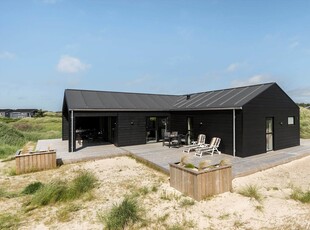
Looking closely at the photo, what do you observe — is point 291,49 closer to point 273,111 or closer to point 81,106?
point 273,111

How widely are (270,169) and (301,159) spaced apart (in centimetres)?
280

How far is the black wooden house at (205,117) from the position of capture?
9.41 m

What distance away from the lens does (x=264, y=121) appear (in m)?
9.95

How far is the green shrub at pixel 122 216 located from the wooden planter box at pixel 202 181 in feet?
5.27

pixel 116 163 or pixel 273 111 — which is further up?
pixel 273 111

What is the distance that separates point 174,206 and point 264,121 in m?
7.46

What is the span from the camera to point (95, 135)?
15.3 meters

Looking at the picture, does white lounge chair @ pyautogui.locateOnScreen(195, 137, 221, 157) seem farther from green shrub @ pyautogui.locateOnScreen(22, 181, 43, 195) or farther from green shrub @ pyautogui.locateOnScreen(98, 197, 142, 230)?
green shrub @ pyautogui.locateOnScreen(22, 181, 43, 195)

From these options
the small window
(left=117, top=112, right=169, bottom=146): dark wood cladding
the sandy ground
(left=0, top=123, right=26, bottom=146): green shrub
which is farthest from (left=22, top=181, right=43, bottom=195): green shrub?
the small window

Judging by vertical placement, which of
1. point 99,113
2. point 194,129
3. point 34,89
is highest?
point 34,89

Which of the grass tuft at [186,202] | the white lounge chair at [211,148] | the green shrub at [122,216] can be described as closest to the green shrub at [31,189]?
the green shrub at [122,216]

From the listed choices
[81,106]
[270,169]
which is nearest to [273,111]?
[270,169]

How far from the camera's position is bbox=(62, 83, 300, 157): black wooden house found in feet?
30.9

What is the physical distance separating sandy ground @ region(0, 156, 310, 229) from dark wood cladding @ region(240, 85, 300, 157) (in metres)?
2.11
